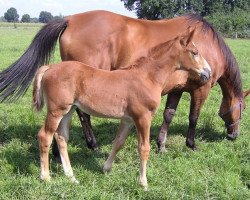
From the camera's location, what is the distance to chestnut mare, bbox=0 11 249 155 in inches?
193

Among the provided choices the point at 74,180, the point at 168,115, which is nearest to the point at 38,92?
the point at 74,180

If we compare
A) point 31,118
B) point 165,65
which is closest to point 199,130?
Answer: point 165,65

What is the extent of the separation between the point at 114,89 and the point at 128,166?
1169 mm

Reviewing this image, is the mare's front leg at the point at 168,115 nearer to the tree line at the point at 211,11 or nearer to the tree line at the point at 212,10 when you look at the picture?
the tree line at the point at 212,10

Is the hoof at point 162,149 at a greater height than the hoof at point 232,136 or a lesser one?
greater

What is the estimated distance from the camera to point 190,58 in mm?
3973

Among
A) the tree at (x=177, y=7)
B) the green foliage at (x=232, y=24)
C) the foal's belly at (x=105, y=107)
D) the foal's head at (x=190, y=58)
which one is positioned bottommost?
the green foliage at (x=232, y=24)

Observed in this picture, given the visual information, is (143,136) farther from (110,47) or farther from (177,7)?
(177,7)

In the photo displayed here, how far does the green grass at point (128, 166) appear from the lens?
12.0ft

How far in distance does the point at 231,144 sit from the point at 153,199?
231cm

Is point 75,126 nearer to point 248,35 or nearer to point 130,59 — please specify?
point 130,59

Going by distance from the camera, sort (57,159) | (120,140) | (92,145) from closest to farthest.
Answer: (120,140) < (57,159) < (92,145)

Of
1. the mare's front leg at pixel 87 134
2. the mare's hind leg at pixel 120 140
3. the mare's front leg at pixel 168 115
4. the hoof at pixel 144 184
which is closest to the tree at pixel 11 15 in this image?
the mare's front leg at pixel 168 115

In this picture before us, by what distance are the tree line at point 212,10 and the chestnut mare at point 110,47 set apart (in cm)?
3000
